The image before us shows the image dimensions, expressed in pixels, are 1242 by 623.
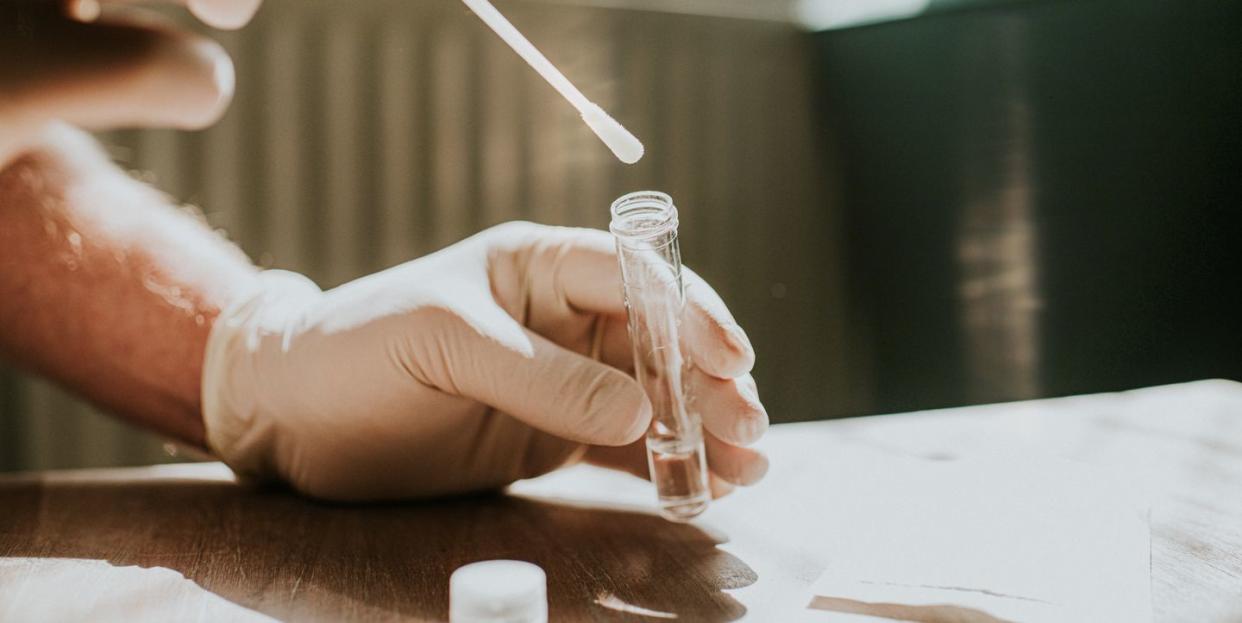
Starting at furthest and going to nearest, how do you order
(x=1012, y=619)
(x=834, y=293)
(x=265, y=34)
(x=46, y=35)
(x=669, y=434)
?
1. (x=834, y=293)
2. (x=265, y=34)
3. (x=46, y=35)
4. (x=669, y=434)
5. (x=1012, y=619)

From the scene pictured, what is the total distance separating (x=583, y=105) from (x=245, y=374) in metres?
0.36

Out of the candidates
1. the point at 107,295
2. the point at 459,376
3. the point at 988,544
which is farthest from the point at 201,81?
the point at 988,544

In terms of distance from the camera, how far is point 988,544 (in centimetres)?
61

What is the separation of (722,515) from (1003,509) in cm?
20

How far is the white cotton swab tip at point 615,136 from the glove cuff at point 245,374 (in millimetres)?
304

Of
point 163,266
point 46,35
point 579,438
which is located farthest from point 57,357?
point 579,438

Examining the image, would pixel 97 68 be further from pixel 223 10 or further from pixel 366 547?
pixel 366 547

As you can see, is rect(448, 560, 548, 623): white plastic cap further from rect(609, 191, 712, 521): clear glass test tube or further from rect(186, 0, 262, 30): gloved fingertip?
rect(186, 0, 262, 30): gloved fingertip

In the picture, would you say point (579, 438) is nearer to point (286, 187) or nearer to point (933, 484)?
point (933, 484)

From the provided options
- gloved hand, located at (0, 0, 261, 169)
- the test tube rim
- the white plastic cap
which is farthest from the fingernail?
the white plastic cap

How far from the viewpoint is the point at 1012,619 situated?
1.67ft

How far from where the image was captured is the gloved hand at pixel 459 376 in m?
0.68

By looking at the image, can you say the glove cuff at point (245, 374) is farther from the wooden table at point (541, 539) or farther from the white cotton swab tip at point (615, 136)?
the white cotton swab tip at point (615, 136)

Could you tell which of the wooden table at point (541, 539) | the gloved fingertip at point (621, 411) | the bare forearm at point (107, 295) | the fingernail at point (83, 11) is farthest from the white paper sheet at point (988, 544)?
the fingernail at point (83, 11)
